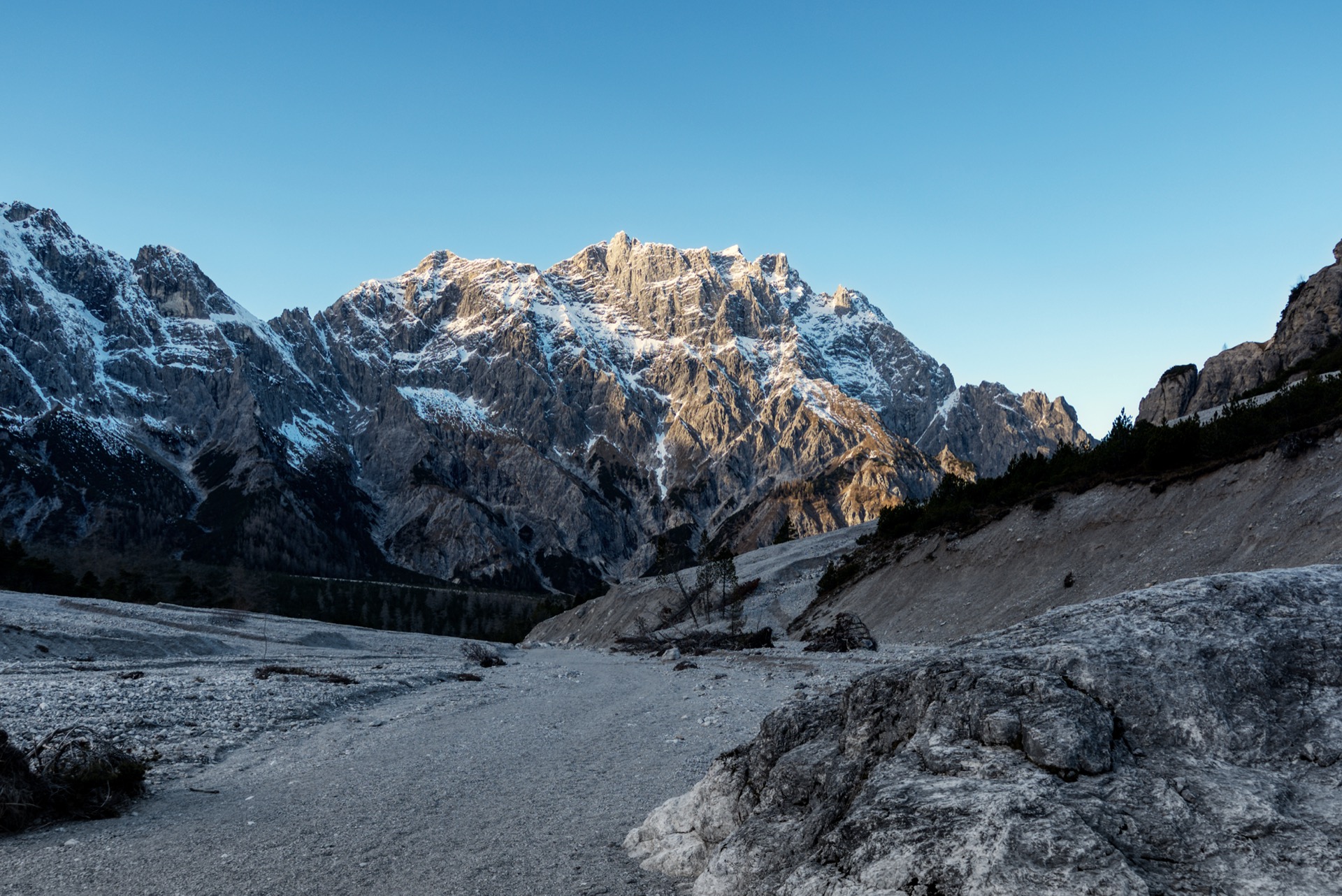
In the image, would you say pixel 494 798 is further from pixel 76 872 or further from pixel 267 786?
pixel 76 872

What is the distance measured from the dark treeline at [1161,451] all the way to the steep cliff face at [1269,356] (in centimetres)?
2651

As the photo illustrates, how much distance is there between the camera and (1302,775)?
237 inches

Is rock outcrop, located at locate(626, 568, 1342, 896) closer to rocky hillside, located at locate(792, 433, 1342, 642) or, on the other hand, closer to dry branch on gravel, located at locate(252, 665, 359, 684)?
rocky hillside, located at locate(792, 433, 1342, 642)

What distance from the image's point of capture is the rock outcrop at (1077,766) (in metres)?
5.26

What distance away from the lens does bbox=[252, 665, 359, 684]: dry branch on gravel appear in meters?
29.6

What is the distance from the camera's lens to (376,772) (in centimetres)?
1440

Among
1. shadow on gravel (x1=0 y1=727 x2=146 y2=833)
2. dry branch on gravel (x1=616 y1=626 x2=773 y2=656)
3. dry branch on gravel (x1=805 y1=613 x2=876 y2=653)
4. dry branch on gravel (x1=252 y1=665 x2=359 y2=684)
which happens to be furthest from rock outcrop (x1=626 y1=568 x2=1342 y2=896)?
dry branch on gravel (x1=616 y1=626 x2=773 y2=656)

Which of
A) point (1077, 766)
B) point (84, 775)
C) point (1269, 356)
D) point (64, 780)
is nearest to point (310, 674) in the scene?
point (84, 775)

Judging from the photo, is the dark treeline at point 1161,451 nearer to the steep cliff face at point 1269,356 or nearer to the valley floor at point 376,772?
the valley floor at point 376,772

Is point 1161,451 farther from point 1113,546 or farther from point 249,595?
point 249,595

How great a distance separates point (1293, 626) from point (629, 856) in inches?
285

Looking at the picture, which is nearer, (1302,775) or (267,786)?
(1302,775)

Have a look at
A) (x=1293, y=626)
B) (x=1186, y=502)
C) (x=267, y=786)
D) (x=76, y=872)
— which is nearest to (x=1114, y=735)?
(x=1293, y=626)

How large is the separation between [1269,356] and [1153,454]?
67124mm
